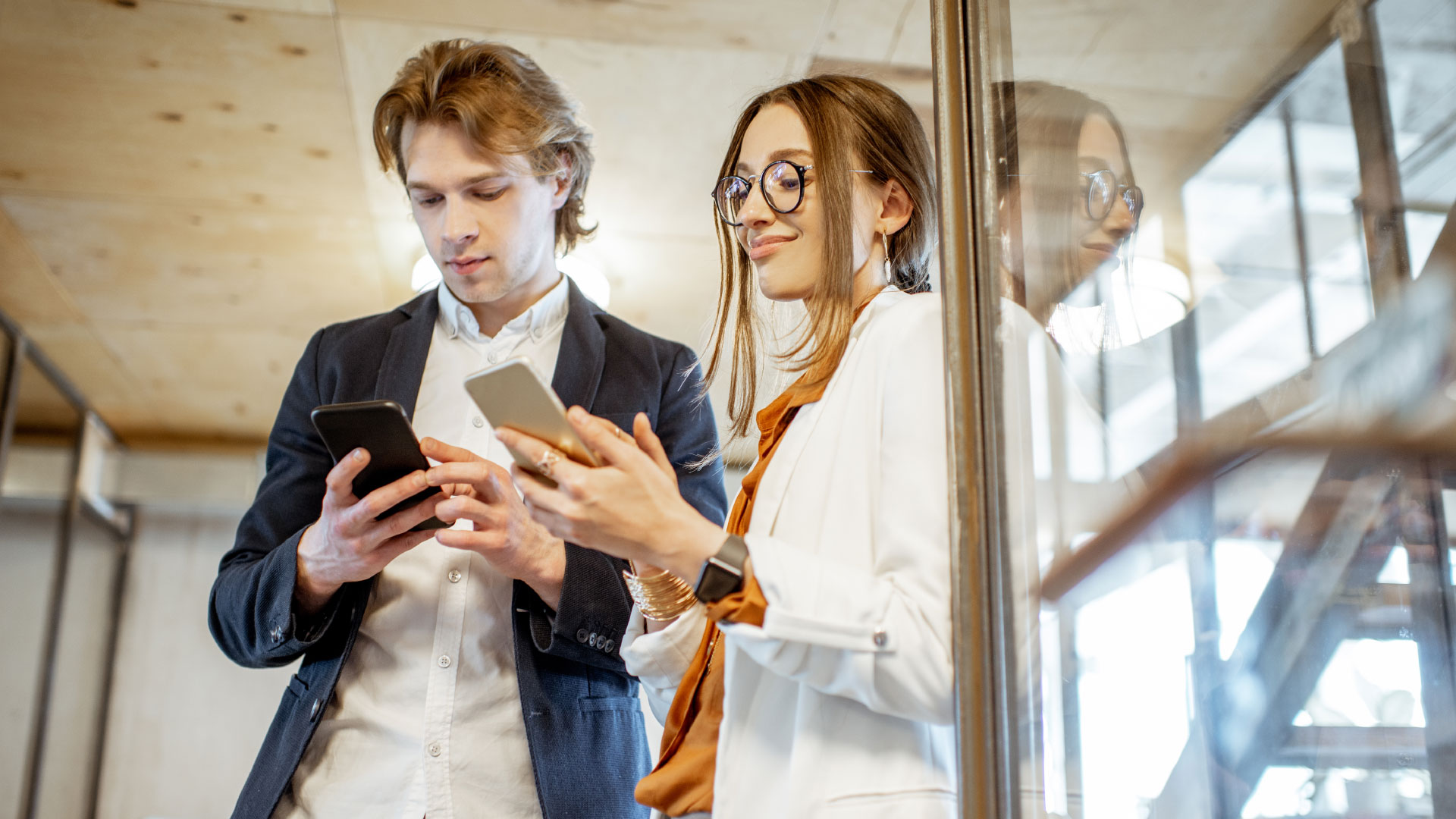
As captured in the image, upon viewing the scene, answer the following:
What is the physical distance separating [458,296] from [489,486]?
0.54 m

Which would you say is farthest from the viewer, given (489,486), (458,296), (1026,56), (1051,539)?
(458,296)

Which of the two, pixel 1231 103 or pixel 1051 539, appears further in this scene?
pixel 1051 539

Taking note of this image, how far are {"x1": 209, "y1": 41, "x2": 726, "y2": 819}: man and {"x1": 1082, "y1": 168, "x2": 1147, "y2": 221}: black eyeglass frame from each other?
2.26ft

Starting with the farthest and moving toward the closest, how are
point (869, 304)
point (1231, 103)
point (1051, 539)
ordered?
point (869, 304), point (1051, 539), point (1231, 103)

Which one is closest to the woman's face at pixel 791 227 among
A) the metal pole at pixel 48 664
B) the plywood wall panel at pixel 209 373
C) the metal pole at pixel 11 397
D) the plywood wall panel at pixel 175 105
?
the plywood wall panel at pixel 175 105

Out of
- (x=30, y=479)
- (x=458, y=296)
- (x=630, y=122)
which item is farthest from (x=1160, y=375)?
(x=30, y=479)

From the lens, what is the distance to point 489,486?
4.30 feet

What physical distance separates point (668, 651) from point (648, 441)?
0.23 m

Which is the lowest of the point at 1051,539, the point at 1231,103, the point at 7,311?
the point at 1051,539

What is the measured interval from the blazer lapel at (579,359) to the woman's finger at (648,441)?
0.44 metres

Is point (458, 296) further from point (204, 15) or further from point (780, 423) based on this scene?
point (204, 15)

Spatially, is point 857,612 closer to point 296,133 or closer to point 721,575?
point 721,575

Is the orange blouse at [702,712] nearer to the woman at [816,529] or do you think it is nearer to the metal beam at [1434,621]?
the woman at [816,529]

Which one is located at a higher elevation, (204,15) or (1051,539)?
(204,15)
